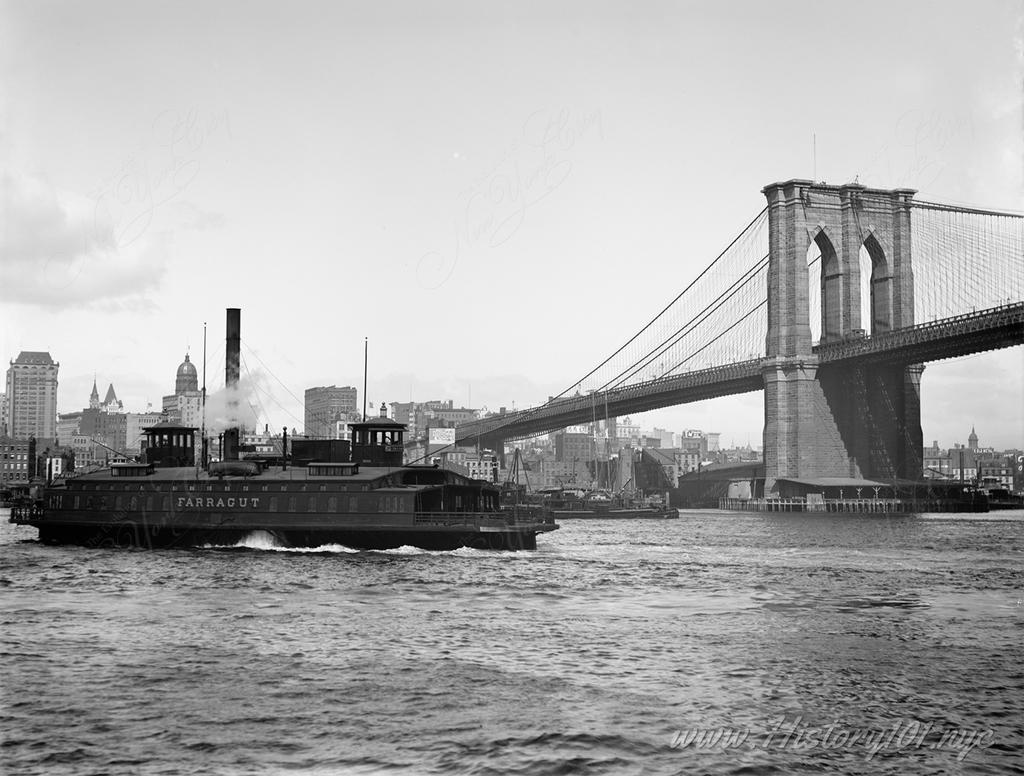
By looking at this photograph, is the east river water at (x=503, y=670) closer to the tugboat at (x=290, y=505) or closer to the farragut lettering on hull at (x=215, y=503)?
the tugboat at (x=290, y=505)

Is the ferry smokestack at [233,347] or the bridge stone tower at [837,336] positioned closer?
the ferry smokestack at [233,347]

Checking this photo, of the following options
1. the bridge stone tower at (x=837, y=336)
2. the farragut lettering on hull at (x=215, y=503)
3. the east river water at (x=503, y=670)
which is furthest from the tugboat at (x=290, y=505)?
the bridge stone tower at (x=837, y=336)

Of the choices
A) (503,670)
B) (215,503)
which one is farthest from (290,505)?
(503,670)

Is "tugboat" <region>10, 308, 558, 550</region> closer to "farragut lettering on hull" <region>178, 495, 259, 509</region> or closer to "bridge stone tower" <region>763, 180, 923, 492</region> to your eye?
"farragut lettering on hull" <region>178, 495, 259, 509</region>

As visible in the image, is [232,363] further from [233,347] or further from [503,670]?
[503,670]

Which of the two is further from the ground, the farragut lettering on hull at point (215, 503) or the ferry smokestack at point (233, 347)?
the ferry smokestack at point (233, 347)

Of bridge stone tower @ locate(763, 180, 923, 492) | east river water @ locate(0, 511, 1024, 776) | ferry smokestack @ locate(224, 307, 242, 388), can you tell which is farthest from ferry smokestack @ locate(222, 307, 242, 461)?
bridge stone tower @ locate(763, 180, 923, 492)

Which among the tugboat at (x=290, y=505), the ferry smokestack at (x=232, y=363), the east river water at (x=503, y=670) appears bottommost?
the east river water at (x=503, y=670)
